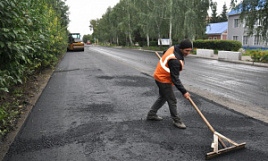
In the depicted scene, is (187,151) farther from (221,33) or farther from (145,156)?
(221,33)

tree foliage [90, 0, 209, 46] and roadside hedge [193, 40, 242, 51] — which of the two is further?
tree foliage [90, 0, 209, 46]

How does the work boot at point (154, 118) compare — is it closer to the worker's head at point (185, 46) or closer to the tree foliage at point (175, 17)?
the worker's head at point (185, 46)

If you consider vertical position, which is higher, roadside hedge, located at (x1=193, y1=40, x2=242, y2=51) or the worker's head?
roadside hedge, located at (x1=193, y1=40, x2=242, y2=51)

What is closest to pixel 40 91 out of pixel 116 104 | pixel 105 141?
pixel 116 104

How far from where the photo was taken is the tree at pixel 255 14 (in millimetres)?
15906

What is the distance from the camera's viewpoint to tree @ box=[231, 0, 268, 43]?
52.2 feet

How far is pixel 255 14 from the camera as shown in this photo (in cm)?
1633

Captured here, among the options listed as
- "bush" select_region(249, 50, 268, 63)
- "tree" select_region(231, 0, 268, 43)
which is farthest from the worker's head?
"bush" select_region(249, 50, 268, 63)

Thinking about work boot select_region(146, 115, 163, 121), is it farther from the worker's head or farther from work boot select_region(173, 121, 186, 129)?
the worker's head

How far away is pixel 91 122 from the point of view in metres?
4.79

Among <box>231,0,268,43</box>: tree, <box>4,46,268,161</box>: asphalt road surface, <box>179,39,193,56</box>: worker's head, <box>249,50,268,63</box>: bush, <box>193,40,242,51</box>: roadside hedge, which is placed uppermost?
<box>231,0,268,43</box>: tree

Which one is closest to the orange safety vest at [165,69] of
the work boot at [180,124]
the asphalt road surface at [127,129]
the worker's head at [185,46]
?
the worker's head at [185,46]

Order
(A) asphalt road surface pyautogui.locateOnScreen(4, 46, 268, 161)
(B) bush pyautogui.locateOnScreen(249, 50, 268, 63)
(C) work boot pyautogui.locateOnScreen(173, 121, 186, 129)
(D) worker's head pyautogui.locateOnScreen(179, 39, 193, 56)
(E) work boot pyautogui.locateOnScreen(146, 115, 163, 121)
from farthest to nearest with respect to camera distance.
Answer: (B) bush pyautogui.locateOnScreen(249, 50, 268, 63)
(E) work boot pyautogui.locateOnScreen(146, 115, 163, 121)
(C) work boot pyautogui.locateOnScreen(173, 121, 186, 129)
(D) worker's head pyautogui.locateOnScreen(179, 39, 193, 56)
(A) asphalt road surface pyautogui.locateOnScreen(4, 46, 268, 161)

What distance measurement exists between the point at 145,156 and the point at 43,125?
2.31 metres
